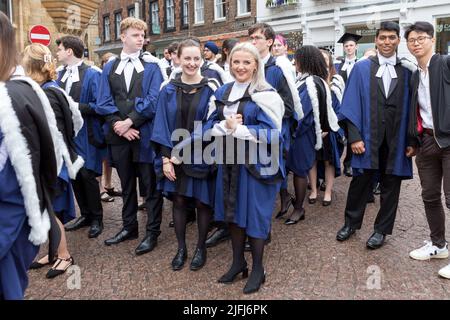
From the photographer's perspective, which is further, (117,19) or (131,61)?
(117,19)

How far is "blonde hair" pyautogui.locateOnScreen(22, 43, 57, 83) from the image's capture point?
382cm

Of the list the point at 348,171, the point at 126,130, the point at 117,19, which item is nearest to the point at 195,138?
the point at 126,130

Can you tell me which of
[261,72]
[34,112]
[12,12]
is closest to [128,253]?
[261,72]

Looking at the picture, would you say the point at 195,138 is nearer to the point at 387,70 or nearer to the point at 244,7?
the point at 387,70

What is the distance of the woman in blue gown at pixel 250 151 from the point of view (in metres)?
3.32

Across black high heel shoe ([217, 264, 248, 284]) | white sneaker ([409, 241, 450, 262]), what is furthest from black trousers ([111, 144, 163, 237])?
white sneaker ([409, 241, 450, 262])

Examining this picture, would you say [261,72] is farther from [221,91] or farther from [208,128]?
[208,128]

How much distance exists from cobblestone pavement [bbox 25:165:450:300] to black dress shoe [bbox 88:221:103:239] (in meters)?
0.09

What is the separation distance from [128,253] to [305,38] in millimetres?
15617

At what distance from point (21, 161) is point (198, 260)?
225 centimetres

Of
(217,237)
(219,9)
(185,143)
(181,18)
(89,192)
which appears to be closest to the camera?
(185,143)

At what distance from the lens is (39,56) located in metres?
3.85

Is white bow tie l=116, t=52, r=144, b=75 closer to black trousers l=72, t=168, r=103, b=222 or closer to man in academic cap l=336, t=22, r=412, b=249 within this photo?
black trousers l=72, t=168, r=103, b=222

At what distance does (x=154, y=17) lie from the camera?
27375 mm
